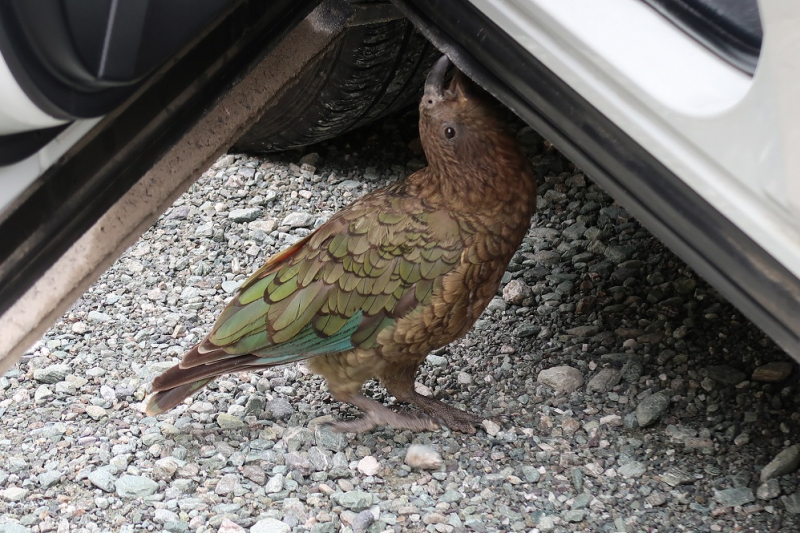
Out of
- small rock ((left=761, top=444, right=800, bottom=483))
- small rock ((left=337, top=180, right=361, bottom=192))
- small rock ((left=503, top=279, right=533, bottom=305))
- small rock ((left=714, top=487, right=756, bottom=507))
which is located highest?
small rock ((left=337, top=180, right=361, bottom=192))

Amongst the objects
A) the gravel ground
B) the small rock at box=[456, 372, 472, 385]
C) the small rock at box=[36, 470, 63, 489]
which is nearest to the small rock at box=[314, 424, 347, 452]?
the gravel ground

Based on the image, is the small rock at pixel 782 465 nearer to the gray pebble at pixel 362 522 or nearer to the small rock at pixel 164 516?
the gray pebble at pixel 362 522

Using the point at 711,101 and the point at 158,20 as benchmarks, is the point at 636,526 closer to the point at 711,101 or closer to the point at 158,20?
the point at 711,101

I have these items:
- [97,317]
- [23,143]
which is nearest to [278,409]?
[97,317]

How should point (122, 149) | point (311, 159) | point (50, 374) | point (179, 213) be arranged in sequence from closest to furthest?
point (122, 149), point (50, 374), point (179, 213), point (311, 159)

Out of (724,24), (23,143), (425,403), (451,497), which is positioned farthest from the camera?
(425,403)

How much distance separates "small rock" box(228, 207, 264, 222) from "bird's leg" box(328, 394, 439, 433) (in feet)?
4.58

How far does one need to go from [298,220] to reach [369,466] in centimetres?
154

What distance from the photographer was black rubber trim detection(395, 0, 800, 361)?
5.48 feet

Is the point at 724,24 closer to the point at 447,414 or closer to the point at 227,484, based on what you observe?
the point at 447,414

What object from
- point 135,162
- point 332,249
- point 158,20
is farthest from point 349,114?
point 158,20

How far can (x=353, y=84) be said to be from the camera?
3223 millimetres

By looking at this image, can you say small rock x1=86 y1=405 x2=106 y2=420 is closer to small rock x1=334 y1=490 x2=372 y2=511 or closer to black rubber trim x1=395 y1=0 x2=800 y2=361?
small rock x1=334 y1=490 x2=372 y2=511

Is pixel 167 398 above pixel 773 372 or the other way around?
the other way around
